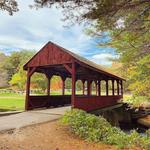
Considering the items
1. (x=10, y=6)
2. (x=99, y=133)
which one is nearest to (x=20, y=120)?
(x=99, y=133)

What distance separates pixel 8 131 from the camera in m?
7.41

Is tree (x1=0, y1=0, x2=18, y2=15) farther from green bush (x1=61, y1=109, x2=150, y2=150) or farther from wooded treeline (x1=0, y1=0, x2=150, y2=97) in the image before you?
green bush (x1=61, y1=109, x2=150, y2=150)

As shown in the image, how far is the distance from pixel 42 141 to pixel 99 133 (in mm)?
1966

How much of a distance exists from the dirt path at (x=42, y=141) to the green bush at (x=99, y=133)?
29 cm

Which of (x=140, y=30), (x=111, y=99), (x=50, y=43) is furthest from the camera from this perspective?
(x=111, y=99)

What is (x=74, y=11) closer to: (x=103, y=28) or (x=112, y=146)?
(x=103, y=28)

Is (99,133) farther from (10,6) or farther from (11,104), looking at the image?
(11,104)

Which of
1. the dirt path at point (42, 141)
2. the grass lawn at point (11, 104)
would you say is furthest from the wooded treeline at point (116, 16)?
the grass lawn at point (11, 104)

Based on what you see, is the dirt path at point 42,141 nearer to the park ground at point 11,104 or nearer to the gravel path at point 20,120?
the gravel path at point 20,120

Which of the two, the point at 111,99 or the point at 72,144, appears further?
the point at 111,99

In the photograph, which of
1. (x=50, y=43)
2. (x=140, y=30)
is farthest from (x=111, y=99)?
(x=140, y=30)

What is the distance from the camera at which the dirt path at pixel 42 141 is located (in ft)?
19.8

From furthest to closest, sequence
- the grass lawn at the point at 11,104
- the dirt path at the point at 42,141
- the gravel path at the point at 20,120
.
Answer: the grass lawn at the point at 11,104
the gravel path at the point at 20,120
the dirt path at the point at 42,141

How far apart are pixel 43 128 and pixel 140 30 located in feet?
17.6
